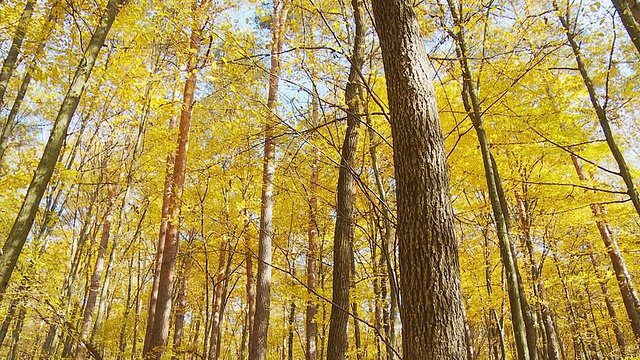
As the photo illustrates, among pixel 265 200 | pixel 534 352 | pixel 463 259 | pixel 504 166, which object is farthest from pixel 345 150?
pixel 463 259

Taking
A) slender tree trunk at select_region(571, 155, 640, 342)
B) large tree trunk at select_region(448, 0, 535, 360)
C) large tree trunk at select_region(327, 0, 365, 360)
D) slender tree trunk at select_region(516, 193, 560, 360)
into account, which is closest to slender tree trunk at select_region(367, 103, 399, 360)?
large tree trunk at select_region(327, 0, 365, 360)

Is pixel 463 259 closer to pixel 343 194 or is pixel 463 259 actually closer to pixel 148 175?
pixel 343 194

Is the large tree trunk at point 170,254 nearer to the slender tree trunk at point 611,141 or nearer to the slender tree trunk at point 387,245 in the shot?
the slender tree trunk at point 387,245

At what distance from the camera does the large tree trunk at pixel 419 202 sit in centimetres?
165

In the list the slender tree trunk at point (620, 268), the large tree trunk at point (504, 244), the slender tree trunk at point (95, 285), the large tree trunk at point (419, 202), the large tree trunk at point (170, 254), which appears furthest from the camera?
the slender tree trunk at point (95, 285)

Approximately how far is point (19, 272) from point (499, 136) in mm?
7840

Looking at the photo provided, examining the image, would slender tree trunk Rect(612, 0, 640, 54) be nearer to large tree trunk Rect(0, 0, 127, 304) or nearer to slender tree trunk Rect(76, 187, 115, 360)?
large tree trunk Rect(0, 0, 127, 304)

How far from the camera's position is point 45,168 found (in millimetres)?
3098

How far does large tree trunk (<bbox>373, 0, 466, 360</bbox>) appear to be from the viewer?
64.9 inches

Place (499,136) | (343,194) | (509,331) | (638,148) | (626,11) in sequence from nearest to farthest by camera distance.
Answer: (626,11)
(343,194)
(499,136)
(638,148)
(509,331)

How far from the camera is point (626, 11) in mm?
3369

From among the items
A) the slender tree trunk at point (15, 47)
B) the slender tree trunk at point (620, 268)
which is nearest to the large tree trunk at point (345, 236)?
the slender tree trunk at point (15, 47)

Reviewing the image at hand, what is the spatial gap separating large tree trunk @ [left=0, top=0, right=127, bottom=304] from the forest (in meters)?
0.02

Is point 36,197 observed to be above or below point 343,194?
below
